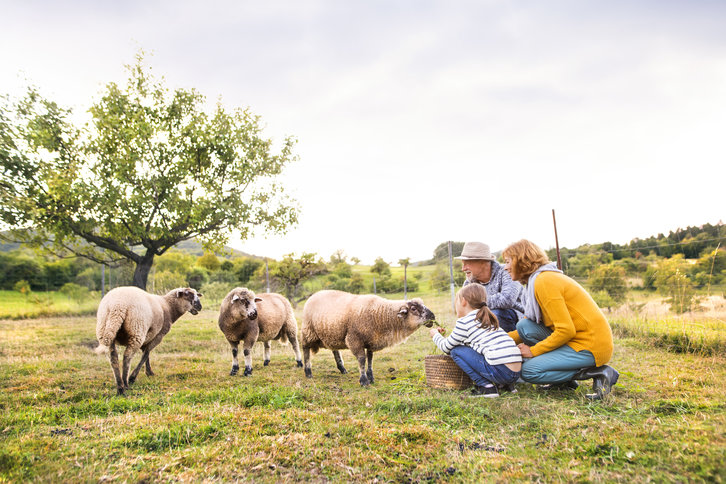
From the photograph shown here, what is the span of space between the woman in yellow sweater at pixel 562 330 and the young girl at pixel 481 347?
10.9 inches

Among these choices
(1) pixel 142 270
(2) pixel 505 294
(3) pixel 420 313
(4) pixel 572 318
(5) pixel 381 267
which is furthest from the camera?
(5) pixel 381 267

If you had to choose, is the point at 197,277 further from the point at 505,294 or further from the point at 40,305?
the point at 505,294

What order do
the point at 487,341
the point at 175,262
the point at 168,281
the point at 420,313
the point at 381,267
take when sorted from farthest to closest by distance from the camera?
the point at 175,262, the point at 381,267, the point at 168,281, the point at 420,313, the point at 487,341

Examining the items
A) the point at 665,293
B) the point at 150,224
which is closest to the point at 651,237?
the point at 665,293

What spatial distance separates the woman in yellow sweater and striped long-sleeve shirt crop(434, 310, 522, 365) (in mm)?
253

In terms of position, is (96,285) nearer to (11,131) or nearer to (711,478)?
(11,131)

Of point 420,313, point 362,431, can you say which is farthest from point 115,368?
point 420,313

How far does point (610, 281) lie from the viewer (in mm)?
14945

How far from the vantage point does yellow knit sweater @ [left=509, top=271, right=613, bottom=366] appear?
4.82 meters

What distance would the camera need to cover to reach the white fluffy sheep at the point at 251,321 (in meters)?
8.42

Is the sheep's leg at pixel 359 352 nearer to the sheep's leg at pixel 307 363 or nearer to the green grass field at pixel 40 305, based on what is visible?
the sheep's leg at pixel 307 363

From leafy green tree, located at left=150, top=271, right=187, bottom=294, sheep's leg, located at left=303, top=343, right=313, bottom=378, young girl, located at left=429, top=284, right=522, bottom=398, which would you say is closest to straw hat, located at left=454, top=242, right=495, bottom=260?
young girl, located at left=429, top=284, right=522, bottom=398

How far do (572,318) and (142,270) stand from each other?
11.8 meters

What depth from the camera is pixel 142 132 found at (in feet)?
38.1
